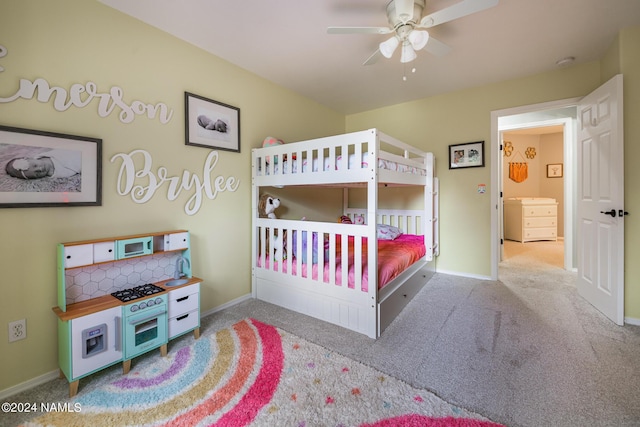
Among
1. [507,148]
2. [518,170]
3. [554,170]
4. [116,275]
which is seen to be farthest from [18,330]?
[554,170]

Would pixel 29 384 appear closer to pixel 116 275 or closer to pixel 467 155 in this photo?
pixel 116 275

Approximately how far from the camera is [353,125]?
4.40 meters

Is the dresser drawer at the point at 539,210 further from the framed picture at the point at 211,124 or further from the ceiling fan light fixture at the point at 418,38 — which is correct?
the framed picture at the point at 211,124

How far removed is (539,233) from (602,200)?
416 cm

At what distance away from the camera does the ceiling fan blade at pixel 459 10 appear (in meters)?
1.47

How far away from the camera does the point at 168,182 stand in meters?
2.16

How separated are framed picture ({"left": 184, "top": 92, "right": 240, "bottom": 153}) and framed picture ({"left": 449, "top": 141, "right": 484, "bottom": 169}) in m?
2.74

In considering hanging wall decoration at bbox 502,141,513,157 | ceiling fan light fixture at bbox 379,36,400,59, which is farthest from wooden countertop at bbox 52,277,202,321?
hanging wall decoration at bbox 502,141,513,157

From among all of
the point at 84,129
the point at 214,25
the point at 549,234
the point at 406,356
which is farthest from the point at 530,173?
the point at 84,129

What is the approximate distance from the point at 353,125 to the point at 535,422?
4.02 meters

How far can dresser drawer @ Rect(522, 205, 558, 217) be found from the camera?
18.7 feet

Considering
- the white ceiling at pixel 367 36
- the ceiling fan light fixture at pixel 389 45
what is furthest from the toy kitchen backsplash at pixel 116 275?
the ceiling fan light fixture at pixel 389 45

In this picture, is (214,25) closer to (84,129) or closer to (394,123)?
(84,129)

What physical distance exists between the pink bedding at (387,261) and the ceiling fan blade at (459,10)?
69.2 inches
